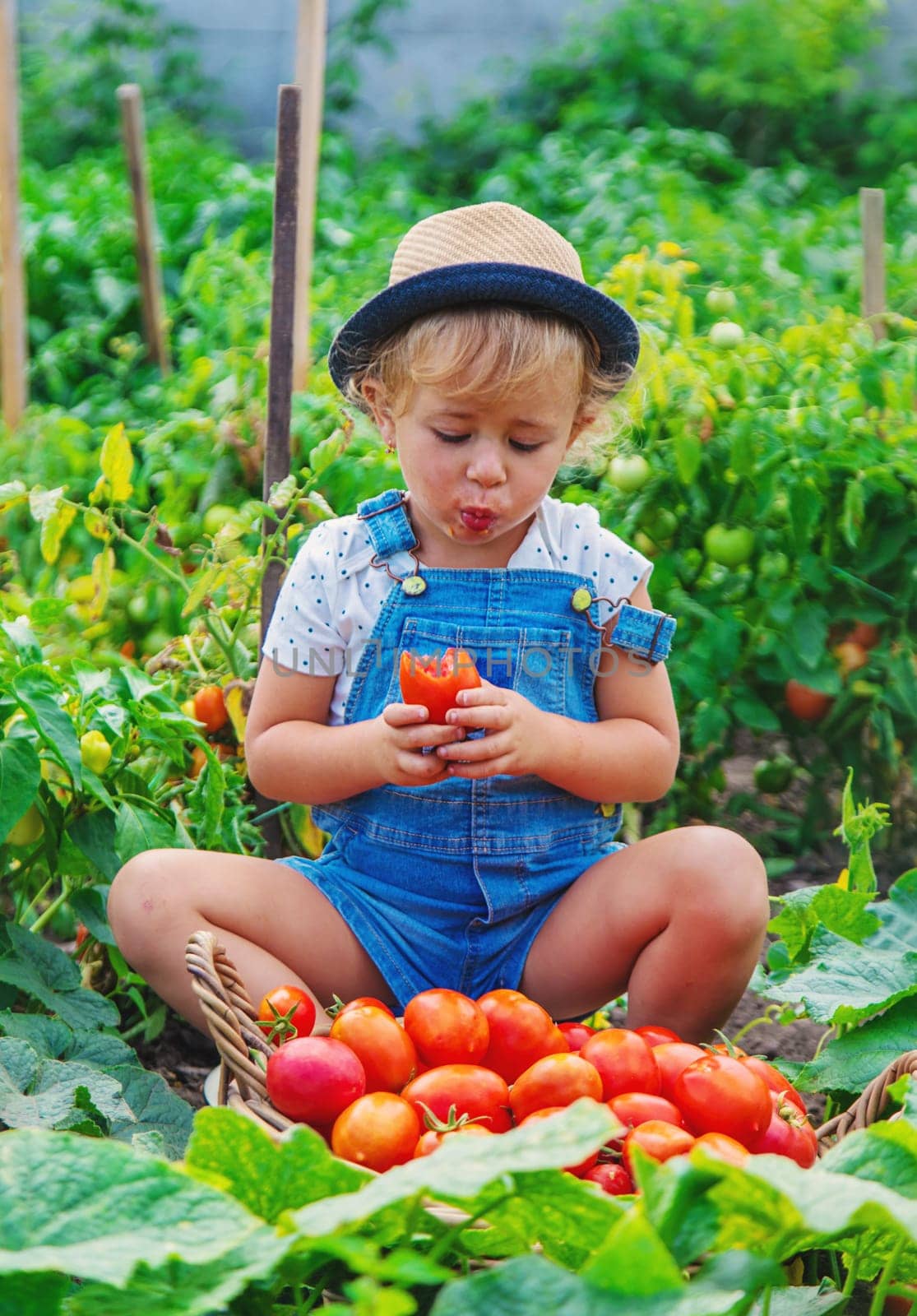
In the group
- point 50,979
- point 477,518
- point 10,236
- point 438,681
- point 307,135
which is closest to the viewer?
point 438,681

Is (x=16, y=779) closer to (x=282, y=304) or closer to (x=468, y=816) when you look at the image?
→ (x=468, y=816)

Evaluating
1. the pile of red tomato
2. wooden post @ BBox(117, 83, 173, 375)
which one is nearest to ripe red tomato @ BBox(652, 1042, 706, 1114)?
the pile of red tomato

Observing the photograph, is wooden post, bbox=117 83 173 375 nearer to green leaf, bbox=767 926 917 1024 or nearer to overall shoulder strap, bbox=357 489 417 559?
overall shoulder strap, bbox=357 489 417 559

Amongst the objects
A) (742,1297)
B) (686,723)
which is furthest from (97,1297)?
(686,723)

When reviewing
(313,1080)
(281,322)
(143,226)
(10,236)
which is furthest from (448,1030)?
(143,226)

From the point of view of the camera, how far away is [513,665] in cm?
195

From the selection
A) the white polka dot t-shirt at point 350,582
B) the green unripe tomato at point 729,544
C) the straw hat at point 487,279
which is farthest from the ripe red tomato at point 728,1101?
the green unripe tomato at point 729,544

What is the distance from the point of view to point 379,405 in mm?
1985

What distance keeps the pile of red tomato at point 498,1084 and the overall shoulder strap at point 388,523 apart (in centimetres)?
62

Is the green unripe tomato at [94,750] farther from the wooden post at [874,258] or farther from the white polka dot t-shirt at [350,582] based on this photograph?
the wooden post at [874,258]

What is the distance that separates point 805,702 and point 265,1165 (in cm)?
188

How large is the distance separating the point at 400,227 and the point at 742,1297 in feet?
16.5

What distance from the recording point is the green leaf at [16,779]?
5.78ft

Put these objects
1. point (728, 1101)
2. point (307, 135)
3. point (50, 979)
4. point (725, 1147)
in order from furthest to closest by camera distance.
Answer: point (307, 135) → point (50, 979) → point (728, 1101) → point (725, 1147)
